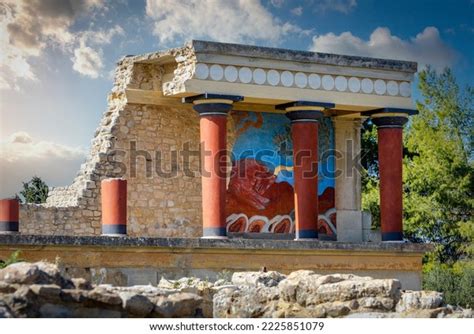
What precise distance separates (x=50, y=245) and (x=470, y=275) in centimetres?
1300

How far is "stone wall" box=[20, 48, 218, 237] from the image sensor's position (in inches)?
1030

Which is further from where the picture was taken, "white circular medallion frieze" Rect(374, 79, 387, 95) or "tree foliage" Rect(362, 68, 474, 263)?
"tree foliage" Rect(362, 68, 474, 263)

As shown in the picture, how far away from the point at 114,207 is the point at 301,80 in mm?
5008

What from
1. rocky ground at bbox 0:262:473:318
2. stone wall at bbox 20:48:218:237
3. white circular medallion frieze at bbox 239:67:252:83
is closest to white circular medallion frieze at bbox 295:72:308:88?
white circular medallion frieze at bbox 239:67:252:83

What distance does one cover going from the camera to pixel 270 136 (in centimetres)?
2909

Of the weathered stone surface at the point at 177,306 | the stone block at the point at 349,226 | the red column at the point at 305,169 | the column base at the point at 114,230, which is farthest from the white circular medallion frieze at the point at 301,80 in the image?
the weathered stone surface at the point at 177,306

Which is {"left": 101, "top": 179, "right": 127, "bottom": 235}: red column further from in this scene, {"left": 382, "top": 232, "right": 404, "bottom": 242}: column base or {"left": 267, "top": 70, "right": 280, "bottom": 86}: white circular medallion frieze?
{"left": 382, "top": 232, "right": 404, "bottom": 242}: column base

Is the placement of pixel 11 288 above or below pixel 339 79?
below

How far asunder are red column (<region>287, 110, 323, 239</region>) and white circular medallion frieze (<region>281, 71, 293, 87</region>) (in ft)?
1.95

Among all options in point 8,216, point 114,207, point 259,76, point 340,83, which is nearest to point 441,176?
point 340,83

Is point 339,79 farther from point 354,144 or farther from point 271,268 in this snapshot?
point 271,268

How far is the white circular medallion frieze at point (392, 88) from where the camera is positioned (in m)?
28.6

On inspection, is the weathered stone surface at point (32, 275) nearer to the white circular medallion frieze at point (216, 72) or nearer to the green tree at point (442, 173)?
the white circular medallion frieze at point (216, 72)

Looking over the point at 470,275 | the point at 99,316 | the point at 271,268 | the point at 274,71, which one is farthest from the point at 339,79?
the point at 99,316
